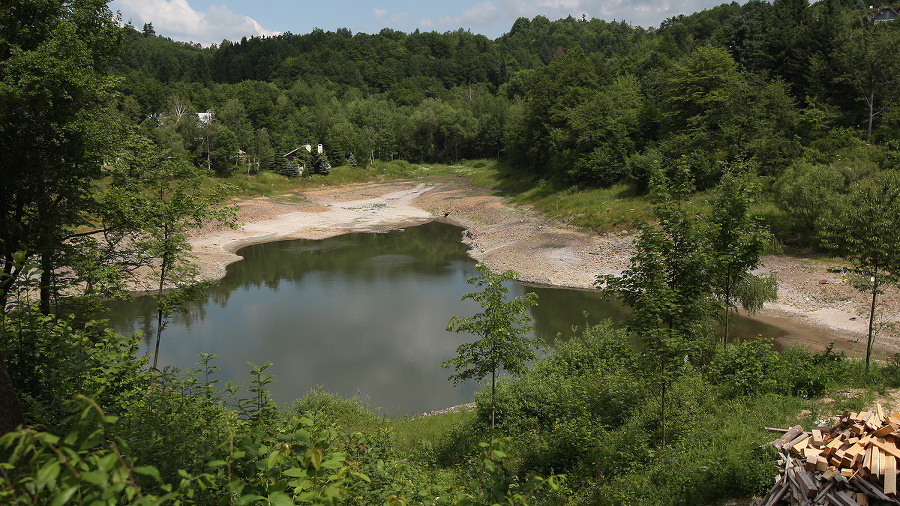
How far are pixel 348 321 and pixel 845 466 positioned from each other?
1809cm

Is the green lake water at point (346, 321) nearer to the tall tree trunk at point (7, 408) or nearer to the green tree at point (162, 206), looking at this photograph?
Answer: the green tree at point (162, 206)

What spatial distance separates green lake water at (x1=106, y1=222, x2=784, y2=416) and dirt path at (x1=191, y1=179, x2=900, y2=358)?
5.98ft

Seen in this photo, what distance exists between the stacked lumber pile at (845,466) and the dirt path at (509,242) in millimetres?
11824

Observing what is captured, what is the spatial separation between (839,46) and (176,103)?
62.0 meters

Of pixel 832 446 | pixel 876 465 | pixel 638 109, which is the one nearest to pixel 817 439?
pixel 832 446

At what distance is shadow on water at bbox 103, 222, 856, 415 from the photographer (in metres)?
17.0

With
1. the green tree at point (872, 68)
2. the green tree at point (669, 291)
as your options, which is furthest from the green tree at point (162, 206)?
the green tree at point (872, 68)

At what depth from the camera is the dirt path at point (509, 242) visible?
765 inches

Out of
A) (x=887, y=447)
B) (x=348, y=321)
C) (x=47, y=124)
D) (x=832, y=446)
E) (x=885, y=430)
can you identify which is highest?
(x=47, y=124)

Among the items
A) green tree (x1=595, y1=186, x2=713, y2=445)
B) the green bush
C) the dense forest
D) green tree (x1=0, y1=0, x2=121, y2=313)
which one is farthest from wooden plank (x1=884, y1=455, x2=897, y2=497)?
green tree (x1=0, y1=0, x2=121, y2=313)

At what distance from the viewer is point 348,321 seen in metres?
22.2

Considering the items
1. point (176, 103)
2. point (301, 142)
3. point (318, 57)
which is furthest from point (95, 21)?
point (318, 57)

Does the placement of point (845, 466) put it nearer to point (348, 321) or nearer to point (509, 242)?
point (348, 321)

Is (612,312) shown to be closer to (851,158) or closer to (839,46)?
(851,158)
